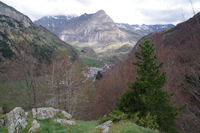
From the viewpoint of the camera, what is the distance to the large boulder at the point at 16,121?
383 inches

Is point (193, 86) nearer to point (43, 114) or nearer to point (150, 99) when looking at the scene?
point (150, 99)

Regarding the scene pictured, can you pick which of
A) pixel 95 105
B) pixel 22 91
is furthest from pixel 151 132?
pixel 22 91

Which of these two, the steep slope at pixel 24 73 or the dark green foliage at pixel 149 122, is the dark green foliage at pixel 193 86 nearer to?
the dark green foliage at pixel 149 122

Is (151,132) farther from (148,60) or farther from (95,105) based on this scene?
(95,105)

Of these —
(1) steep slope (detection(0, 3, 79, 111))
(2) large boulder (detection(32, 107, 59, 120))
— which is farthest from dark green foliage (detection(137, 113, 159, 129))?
(1) steep slope (detection(0, 3, 79, 111))

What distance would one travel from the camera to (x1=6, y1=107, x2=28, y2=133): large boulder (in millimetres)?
9727

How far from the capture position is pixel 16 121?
1018 cm

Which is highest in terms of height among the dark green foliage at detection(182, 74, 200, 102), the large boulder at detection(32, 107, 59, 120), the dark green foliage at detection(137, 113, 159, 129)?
the dark green foliage at detection(182, 74, 200, 102)

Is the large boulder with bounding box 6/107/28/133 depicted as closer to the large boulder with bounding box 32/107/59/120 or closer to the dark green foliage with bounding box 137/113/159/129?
the large boulder with bounding box 32/107/59/120

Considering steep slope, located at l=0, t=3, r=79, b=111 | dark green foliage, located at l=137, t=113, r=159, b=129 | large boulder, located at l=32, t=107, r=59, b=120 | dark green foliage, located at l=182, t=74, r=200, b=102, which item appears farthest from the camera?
steep slope, located at l=0, t=3, r=79, b=111

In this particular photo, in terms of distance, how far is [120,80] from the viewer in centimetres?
3994

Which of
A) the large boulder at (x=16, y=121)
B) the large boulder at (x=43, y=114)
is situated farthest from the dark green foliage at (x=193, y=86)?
the large boulder at (x=16, y=121)

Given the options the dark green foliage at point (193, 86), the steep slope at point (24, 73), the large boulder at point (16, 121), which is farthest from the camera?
the steep slope at point (24, 73)

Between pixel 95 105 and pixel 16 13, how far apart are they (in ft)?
718
